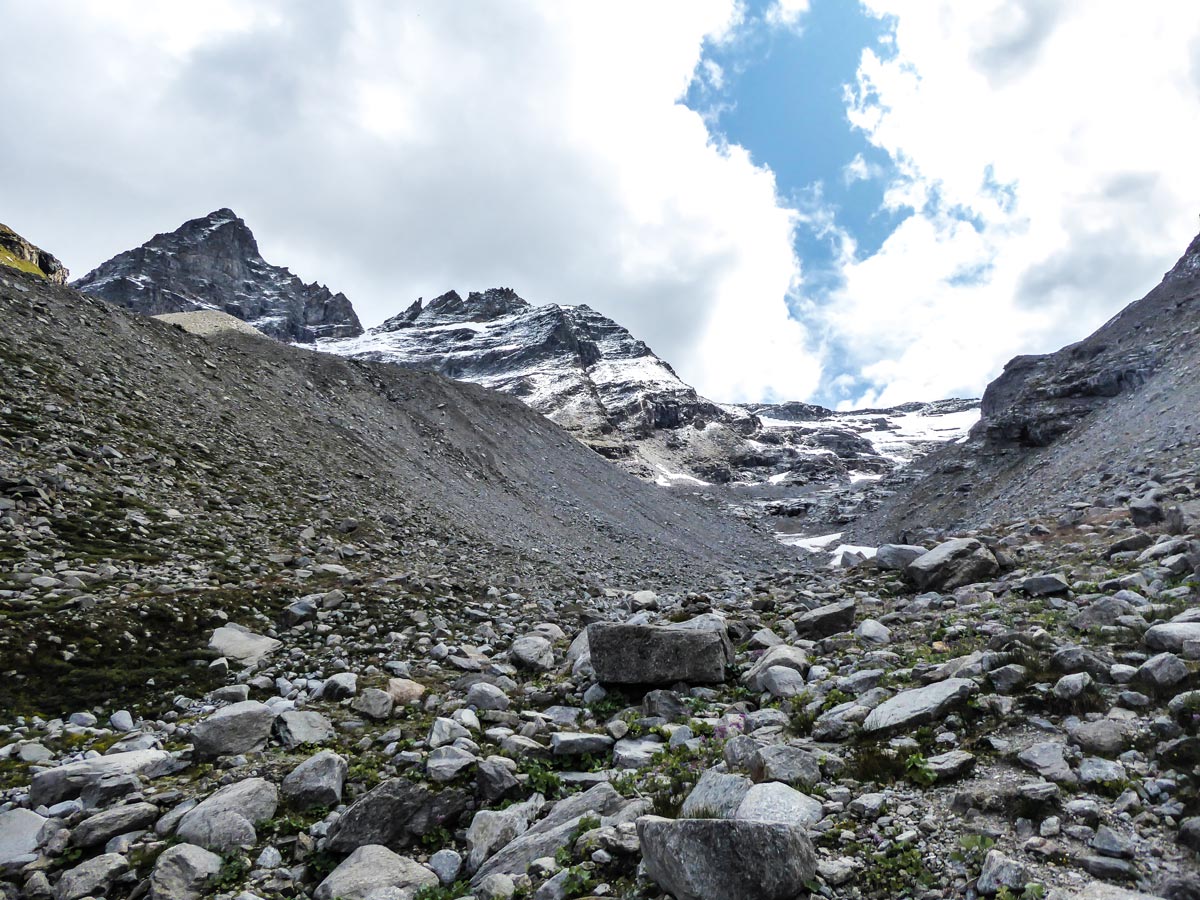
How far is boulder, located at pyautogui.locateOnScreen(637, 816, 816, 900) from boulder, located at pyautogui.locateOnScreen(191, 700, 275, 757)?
6517 millimetres

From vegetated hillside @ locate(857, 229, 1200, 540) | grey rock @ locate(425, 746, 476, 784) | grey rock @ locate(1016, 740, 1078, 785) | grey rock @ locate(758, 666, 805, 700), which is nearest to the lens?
grey rock @ locate(1016, 740, 1078, 785)

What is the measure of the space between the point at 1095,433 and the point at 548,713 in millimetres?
43449

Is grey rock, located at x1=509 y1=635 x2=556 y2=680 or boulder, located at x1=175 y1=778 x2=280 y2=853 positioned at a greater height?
grey rock, located at x1=509 y1=635 x2=556 y2=680

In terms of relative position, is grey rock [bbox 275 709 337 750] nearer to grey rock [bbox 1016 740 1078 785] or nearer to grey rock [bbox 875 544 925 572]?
grey rock [bbox 1016 740 1078 785]

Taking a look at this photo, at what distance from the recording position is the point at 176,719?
9219mm

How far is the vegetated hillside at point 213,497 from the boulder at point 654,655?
7.77 meters

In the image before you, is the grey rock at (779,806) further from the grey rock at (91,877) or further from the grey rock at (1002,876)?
the grey rock at (91,877)

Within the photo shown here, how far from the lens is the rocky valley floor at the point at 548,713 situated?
4.61 meters

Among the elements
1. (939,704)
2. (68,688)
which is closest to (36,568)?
(68,688)

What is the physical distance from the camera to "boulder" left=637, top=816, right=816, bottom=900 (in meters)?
4.16

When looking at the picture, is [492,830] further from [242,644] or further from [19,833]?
[242,644]

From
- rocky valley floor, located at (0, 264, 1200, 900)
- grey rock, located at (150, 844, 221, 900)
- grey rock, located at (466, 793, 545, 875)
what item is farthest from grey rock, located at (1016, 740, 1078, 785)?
grey rock, located at (150, 844, 221, 900)

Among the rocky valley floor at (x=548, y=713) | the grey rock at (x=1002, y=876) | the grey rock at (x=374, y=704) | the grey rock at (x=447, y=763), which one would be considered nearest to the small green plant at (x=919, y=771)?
the rocky valley floor at (x=548, y=713)

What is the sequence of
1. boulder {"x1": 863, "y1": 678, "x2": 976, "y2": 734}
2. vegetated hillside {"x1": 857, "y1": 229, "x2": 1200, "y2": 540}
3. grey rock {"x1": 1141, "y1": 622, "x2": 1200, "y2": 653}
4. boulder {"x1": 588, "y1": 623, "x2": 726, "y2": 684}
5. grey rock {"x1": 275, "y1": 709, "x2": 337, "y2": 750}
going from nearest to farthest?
boulder {"x1": 863, "y1": 678, "x2": 976, "y2": 734} → grey rock {"x1": 1141, "y1": 622, "x2": 1200, "y2": 653} → grey rock {"x1": 275, "y1": 709, "x2": 337, "y2": 750} → boulder {"x1": 588, "y1": 623, "x2": 726, "y2": 684} → vegetated hillside {"x1": 857, "y1": 229, "x2": 1200, "y2": 540}
